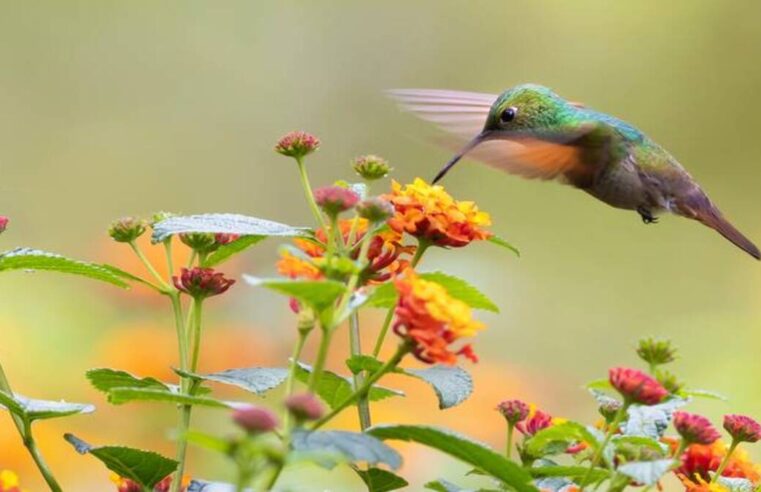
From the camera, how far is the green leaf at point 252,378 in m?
0.71

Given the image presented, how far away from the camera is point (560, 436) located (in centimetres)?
69

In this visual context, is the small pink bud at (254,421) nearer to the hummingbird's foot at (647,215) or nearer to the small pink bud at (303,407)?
the small pink bud at (303,407)

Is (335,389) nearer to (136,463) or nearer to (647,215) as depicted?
(136,463)

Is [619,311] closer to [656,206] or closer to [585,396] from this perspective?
[585,396]

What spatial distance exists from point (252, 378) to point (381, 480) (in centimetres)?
10

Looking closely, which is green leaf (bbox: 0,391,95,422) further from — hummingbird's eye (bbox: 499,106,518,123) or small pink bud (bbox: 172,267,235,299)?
hummingbird's eye (bbox: 499,106,518,123)

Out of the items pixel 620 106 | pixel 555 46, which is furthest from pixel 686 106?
pixel 555 46

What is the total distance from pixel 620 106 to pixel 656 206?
172cm

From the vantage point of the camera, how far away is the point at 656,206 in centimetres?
122

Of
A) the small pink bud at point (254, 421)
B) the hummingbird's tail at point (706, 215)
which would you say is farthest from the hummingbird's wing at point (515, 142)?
the small pink bud at point (254, 421)

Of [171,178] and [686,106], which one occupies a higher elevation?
[686,106]

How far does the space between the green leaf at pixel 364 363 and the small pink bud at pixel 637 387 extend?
0.44ft

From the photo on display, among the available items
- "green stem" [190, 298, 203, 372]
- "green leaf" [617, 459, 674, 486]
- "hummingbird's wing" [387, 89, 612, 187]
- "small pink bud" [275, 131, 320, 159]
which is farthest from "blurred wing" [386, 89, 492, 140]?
"green leaf" [617, 459, 674, 486]

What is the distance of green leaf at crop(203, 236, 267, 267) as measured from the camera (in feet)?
2.60
